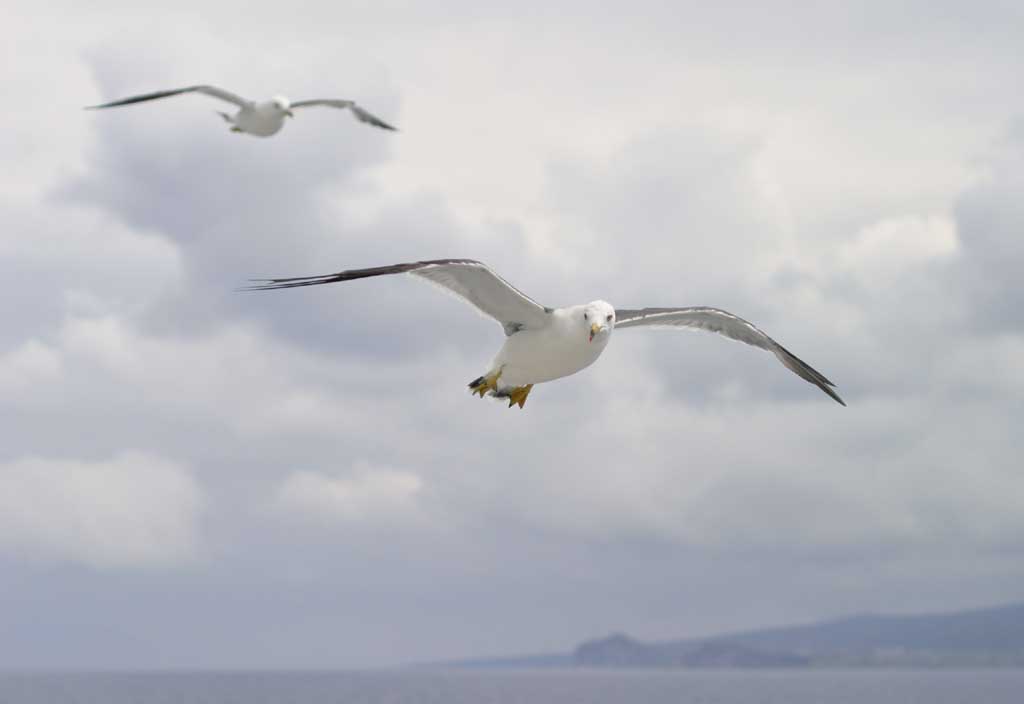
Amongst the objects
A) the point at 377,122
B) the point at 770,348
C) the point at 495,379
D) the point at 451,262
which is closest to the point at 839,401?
the point at 770,348

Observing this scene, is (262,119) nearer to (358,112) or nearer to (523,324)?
(358,112)

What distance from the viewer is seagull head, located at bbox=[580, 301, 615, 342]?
2438cm

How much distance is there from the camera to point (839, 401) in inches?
1138

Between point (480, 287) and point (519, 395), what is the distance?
4.25m

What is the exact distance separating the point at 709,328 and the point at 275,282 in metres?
13.8

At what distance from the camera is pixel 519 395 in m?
28.1

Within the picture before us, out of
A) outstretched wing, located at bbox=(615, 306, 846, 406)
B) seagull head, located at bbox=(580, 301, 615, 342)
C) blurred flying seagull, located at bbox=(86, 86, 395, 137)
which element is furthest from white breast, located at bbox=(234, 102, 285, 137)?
seagull head, located at bbox=(580, 301, 615, 342)

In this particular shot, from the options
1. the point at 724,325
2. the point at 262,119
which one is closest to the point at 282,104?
the point at 262,119

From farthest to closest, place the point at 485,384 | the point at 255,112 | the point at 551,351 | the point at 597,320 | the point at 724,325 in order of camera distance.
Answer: the point at 255,112 → the point at 724,325 → the point at 485,384 → the point at 551,351 → the point at 597,320

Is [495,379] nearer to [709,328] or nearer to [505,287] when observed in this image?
[505,287]

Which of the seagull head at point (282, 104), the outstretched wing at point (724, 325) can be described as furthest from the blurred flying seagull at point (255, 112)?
the outstretched wing at point (724, 325)

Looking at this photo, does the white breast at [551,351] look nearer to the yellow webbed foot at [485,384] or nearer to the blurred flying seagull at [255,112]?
the yellow webbed foot at [485,384]

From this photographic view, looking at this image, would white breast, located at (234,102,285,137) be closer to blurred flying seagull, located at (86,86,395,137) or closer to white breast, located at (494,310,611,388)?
blurred flying seagull, located at (86,86,395,137)

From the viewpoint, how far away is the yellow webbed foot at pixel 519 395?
27953 mm
